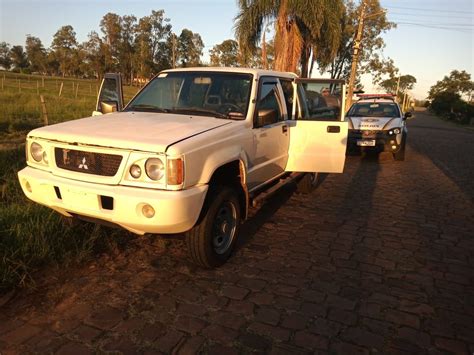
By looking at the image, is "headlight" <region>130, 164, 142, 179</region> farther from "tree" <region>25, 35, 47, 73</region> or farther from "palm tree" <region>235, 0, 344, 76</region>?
"tree" <region>25, 35, 47, 73</region>

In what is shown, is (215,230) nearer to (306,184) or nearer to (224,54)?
(306,184)

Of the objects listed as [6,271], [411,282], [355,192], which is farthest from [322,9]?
[6,271]

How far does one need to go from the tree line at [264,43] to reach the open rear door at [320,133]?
502 inches

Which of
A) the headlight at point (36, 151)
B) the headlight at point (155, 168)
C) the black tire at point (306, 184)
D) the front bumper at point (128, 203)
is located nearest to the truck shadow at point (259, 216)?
the black tire at point (306, 184)

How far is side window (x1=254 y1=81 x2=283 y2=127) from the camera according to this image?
4370 millimetres

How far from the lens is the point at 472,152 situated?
13523 mm

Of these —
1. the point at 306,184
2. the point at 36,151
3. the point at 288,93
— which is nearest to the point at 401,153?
the point at 306,184

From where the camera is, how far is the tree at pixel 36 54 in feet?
356

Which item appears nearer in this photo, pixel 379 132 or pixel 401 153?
pixel 379 132

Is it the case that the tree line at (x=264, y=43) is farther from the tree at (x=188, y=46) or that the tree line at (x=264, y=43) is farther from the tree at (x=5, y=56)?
the tree at (x=5, y=56)

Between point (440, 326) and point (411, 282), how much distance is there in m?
0.72

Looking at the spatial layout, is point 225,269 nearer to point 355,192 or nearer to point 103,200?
point 103,200

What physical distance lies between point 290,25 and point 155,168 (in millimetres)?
16589

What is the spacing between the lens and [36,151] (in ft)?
12.1
